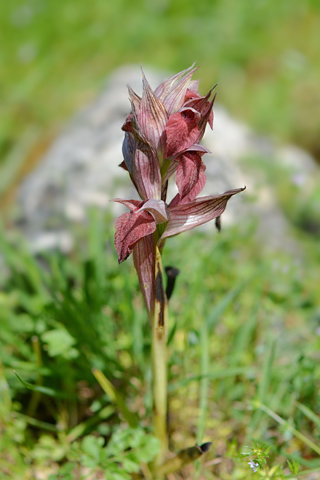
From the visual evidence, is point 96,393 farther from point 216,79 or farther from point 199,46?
point 199,46

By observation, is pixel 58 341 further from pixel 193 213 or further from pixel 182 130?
pixel 182 130

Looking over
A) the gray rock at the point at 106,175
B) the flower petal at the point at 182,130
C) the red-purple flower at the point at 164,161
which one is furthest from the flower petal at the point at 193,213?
the gray rock at the point at 106,175

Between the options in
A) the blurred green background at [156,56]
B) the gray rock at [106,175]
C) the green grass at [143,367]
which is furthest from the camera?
the blurred green background at [156,56]

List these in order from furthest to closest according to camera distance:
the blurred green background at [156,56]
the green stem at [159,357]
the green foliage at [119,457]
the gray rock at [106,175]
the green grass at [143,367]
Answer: the blurred green background at [156,56] → the gray rock at [106,175] → the green grass at [143,367] → the green foliage at [119,457] → the green stem at [159,357]

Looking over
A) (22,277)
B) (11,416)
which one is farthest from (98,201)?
(11,416)

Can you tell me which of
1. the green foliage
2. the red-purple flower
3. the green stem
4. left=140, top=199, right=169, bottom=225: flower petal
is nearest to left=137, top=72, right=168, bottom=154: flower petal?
the red-purple flower

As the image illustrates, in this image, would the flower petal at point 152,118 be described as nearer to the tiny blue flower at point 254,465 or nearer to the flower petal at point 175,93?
the flower petal at point 175,93
